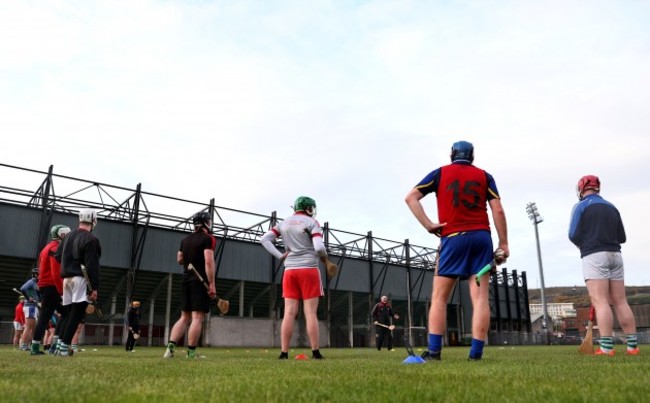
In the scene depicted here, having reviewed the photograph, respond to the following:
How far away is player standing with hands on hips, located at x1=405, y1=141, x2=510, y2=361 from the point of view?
5.16 meters

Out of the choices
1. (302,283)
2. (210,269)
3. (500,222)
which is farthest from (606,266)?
(210,269)

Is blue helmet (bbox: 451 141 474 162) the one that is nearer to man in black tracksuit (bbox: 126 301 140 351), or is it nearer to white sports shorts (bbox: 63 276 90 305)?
white sports shorts (bbox: 63 276 90 305)

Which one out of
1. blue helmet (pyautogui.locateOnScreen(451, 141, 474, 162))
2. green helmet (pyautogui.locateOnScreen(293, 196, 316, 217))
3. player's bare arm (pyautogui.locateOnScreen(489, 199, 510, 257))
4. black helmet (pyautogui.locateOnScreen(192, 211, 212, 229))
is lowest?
player's bare arm (pyautogui.locateOnScreen(489, 199, 510, 257))

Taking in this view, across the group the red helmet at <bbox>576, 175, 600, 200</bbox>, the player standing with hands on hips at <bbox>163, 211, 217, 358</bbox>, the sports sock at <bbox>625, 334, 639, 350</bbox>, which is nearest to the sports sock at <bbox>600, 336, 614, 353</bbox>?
the sports sock at <bbox>625, 334, 639, 350</bbox>

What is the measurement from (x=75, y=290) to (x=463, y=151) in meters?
5.80

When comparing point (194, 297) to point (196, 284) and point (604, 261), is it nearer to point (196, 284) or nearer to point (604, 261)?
point (196, 284)

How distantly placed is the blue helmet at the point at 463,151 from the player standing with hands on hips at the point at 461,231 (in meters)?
0.10

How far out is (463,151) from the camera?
564 centimetres

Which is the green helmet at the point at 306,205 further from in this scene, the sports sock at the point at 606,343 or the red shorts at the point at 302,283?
the sports sock at the point at 606,343

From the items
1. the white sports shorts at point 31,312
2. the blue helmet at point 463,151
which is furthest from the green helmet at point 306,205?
the white sports shorts at point 31,312

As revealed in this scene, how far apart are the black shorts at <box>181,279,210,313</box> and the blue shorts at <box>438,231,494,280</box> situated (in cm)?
387

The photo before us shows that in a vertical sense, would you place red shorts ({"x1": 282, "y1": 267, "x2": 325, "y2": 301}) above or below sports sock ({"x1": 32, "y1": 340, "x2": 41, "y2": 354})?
above

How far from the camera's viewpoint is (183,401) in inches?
85.0

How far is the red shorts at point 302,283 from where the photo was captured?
686 cm
